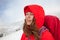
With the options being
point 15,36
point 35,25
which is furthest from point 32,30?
point 15,36

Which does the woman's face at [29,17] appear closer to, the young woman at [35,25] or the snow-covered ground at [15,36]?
the young woman at [35,25]

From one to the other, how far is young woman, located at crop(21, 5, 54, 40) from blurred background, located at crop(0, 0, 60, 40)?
17 cm

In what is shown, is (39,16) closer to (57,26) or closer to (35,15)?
(35,15)

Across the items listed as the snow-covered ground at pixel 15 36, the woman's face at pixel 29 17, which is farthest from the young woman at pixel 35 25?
the snow-covered ground at pixel 15 36

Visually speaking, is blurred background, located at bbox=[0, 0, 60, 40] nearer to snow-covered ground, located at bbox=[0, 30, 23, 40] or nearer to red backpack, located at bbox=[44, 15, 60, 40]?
snow-covered ground, located at bbox=[0, 30, 23, 40]

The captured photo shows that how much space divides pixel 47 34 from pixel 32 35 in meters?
0.09

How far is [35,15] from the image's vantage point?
985 mm

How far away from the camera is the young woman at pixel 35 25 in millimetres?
975

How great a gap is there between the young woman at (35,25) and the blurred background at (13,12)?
173mm

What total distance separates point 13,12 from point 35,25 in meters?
0.29

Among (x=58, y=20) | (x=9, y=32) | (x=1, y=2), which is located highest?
(x=1, y=2)

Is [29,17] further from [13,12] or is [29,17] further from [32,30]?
[13,12]

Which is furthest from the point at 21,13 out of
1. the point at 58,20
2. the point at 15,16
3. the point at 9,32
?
the point at 58,20

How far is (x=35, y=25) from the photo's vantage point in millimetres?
997
